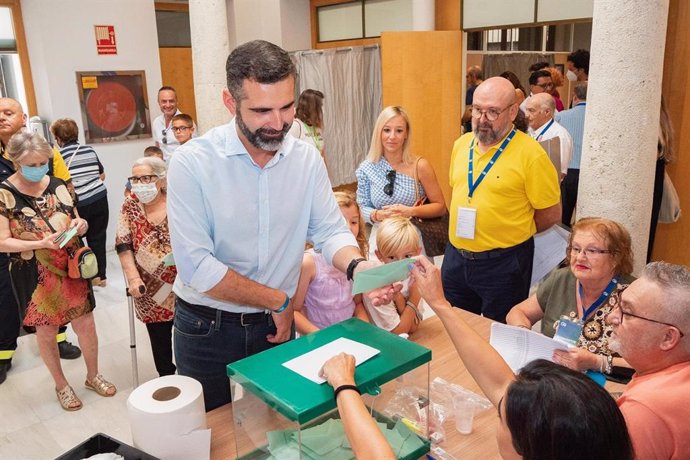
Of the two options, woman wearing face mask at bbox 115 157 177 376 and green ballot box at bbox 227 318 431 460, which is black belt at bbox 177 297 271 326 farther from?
woman wearing face mask at bbox 115 157 177 376

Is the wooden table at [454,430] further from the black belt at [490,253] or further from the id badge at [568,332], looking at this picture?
the black belt at [490,253]

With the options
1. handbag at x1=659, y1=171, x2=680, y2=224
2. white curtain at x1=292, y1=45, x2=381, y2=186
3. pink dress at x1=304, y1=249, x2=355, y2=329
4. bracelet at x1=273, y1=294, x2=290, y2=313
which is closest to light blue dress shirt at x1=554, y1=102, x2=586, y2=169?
handbag at x1=659, y1=171, x2=680, y2=224

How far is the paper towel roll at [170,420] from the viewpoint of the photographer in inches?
61.7

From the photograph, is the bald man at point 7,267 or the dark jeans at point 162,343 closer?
the dark jeans at point 162,343

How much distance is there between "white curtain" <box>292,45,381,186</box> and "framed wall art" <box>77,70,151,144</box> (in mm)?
2172

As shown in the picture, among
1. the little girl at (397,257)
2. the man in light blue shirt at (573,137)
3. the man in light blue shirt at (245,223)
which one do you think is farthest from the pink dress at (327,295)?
the man in light blue shirt at (573,137)

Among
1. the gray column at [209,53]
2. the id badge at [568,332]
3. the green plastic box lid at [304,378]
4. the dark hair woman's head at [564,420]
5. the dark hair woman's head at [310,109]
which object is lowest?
the id badge at [568,332]

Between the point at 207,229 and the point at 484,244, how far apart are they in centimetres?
187

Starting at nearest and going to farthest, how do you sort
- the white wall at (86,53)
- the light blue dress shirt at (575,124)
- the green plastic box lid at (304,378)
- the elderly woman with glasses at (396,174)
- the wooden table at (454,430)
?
the green plastic box lid at (304,378)
the wooden table at (454,430)
the elderly woman with glasses at (396,174)
the light blue dress shirt at (575,124)
the white wall at (86,53)

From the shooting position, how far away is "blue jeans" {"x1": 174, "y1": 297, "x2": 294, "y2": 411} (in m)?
2.04

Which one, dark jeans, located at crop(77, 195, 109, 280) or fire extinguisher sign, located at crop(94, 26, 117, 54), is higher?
fire extinguisher sign, located at crop(94, 26, 117, 54)

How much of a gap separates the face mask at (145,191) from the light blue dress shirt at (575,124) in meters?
3.79

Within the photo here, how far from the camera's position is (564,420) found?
3.66 feet

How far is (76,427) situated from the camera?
3.42 metres
